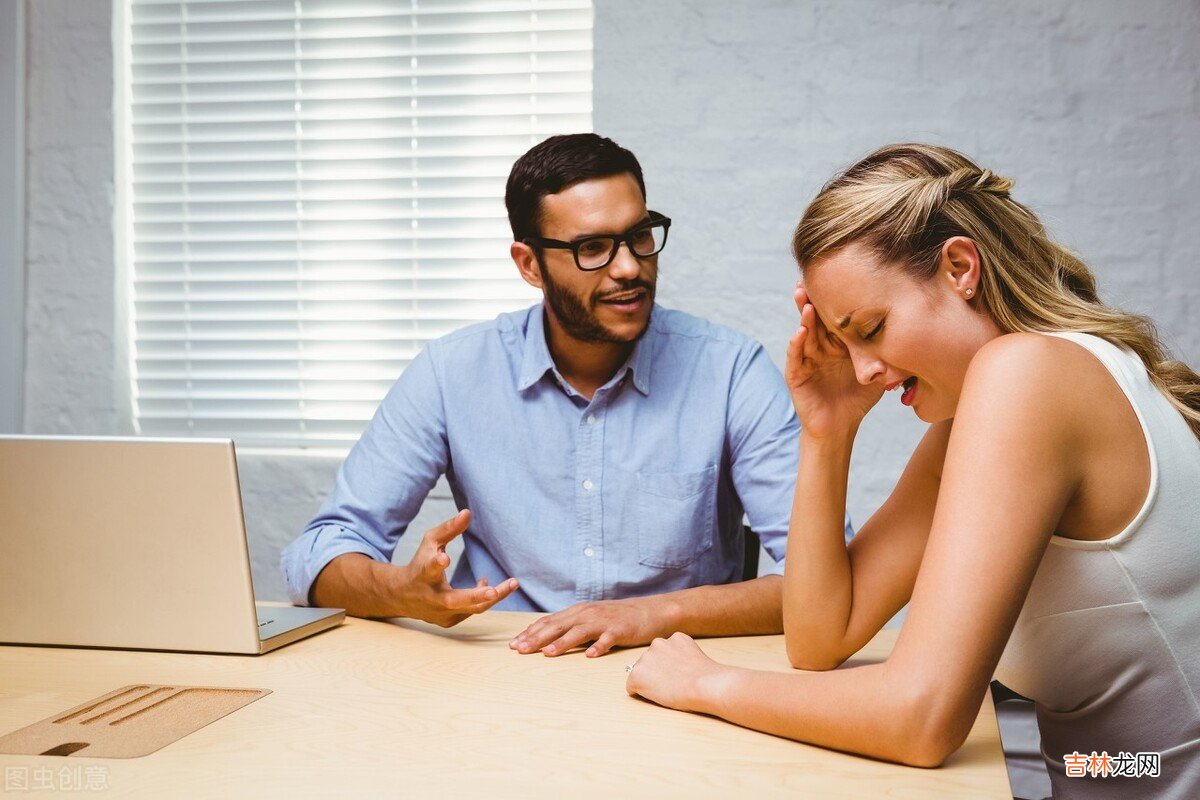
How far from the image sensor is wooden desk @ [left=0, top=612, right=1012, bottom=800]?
0.91 meters

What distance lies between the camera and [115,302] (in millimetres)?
3029

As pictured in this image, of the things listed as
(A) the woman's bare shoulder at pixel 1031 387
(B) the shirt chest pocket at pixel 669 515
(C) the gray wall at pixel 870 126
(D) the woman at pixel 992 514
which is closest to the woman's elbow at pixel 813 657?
(D) the woman at pixel 992 514

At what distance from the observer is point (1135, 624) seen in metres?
1.10

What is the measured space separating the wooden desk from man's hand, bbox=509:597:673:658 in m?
0.02

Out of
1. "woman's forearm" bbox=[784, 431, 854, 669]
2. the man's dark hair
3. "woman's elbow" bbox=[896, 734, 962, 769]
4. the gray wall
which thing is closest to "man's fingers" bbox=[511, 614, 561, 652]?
"woman's forearm" bbox=[784, 431, 854, 669]

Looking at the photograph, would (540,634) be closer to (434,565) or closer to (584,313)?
(434,565)

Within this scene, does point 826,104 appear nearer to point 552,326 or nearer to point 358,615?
point 552,326

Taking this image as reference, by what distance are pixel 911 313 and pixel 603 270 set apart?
83 centimetres

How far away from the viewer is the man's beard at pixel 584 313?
192 cm

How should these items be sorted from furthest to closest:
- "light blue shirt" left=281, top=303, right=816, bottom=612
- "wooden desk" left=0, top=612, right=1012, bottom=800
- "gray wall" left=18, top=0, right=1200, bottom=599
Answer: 1. "gray wall" left=18, top=0, right=1200, bottom=599
2. "light blue shirt" left=281, top=303, right=816, bottom=612
3. "wooden desk" left=0, top=612, right=1012, bottom=800

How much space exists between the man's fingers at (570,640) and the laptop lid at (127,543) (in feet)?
1.23

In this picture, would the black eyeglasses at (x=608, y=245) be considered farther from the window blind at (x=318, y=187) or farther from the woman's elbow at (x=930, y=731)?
the woman's elbow at (x=930, y=731)

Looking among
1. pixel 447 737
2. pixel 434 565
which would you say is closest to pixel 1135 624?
pixel 447 737

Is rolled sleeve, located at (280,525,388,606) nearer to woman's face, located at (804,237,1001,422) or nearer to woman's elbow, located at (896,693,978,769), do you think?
woman's face, located at (804,237,1001,422)
